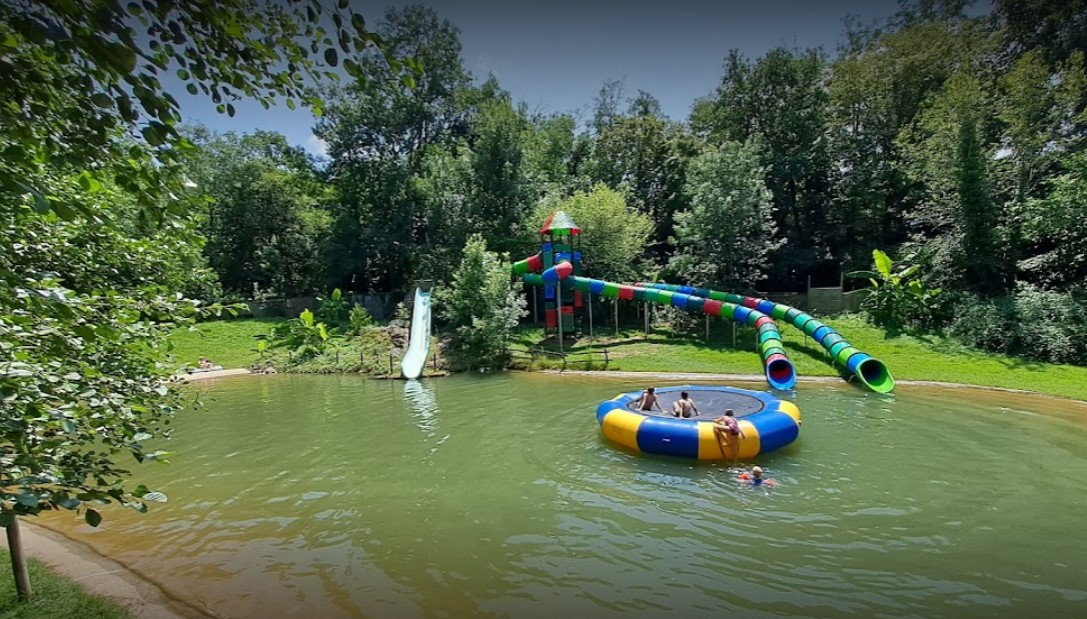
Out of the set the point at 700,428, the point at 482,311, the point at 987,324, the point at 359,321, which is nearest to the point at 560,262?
the point at 482,311

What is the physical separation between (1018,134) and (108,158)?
95.1 feet

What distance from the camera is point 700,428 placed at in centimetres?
1168

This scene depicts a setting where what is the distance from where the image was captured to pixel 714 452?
38.0 ft

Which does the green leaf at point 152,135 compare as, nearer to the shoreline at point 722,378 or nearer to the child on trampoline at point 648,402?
the child on trampoline at point 648,402

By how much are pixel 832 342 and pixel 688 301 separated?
647 centimetres

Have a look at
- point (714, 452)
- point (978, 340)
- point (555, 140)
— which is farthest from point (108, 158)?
point (555, 140)

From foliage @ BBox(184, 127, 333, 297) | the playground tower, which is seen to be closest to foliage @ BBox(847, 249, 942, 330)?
the playground tower

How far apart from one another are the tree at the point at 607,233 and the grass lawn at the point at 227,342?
58.4ft

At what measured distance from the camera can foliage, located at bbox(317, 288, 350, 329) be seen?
32688mm

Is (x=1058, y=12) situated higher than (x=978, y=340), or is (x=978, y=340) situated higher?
(x=1058, y=12)

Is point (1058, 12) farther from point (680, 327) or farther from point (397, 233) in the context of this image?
point (397, 233)

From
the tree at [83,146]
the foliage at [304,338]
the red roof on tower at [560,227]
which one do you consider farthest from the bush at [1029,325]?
the foliage at [304,338]

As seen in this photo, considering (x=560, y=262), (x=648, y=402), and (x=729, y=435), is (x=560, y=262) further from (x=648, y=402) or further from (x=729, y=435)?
(x=729, y=435)

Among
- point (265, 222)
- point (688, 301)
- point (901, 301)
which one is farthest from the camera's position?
point (265, 222)
